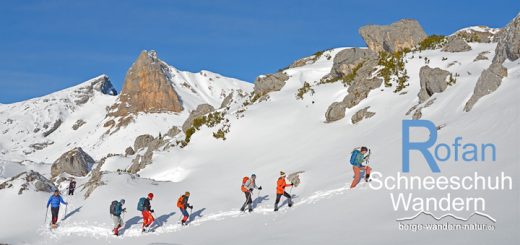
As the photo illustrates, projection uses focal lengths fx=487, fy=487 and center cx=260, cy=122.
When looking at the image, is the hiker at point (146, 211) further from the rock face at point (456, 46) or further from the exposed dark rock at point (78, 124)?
the exposed dark rock at point (78, 124)

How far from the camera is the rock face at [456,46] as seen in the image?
34.5 m

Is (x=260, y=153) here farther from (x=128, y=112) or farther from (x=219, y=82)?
(x=219, y=82)

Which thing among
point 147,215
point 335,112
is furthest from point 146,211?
point 335,112

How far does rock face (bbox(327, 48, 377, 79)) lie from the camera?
41.8m

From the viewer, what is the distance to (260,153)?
31891 millimetres

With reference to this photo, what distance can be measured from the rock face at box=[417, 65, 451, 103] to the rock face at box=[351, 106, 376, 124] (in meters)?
3.41

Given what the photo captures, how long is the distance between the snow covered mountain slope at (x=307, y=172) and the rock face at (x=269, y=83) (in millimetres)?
1718

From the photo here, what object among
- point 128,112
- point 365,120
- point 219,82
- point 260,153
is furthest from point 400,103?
point 219,82

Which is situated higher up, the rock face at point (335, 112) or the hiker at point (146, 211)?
the rock face at point (335, 112)

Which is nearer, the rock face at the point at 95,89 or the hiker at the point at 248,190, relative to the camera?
the hiker at the point at 248,190

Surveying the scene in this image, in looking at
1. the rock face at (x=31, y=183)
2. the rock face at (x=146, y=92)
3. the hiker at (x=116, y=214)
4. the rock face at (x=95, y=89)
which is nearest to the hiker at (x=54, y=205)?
the hiker at (x=116, y=214)

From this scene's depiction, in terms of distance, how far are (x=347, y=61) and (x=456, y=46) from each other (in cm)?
976

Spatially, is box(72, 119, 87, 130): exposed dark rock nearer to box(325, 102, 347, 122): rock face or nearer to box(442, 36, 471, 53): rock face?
box(325, 102, 347, 122): rock face

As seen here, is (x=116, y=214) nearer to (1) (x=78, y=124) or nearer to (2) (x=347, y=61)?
(2) (x=347, y=61)
